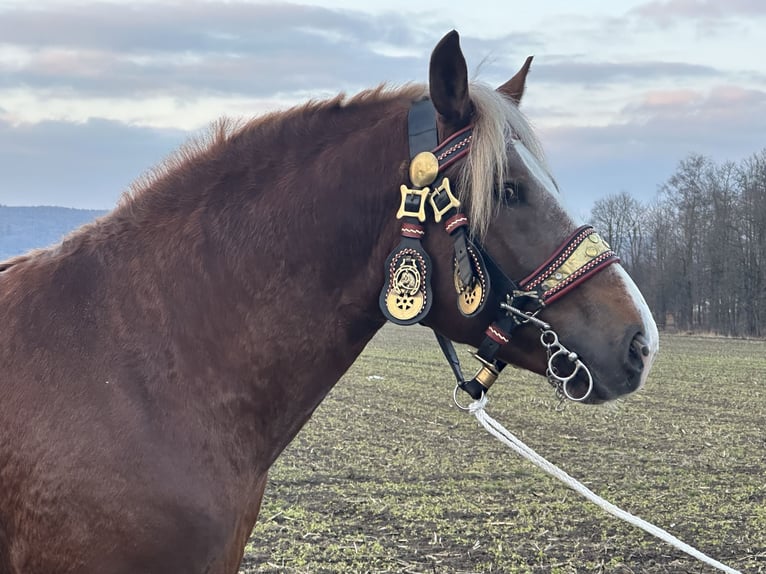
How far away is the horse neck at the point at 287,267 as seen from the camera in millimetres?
2705

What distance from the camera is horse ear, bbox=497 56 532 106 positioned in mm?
3102

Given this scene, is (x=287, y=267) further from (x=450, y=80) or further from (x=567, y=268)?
(x=567, y=268)

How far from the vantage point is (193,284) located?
2.73m

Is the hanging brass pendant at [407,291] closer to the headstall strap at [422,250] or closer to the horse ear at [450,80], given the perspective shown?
the headstall strap at [422,250]

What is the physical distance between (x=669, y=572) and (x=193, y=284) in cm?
628

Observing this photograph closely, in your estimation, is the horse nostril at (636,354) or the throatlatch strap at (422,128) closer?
the horse nostril at (636,354)

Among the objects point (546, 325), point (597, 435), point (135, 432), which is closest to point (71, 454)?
point (135, 432)

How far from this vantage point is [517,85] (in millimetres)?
3139

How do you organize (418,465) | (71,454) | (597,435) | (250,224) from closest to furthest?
1. (71,454)
2. (250,224)
3. (418,465)
4. (597,435)

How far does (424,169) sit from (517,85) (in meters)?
0.75

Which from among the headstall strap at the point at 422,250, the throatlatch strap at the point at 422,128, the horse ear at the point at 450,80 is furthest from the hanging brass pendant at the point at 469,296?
the horse ear at the point at 450,80

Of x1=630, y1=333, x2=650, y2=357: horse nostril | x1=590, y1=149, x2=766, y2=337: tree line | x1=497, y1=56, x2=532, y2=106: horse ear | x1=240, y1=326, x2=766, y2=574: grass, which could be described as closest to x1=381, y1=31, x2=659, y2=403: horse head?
x1=630, y1=333, x2=650, y2=357: horse nostril

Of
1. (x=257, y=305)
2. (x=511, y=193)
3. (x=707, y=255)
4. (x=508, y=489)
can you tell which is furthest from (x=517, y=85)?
(x=707, y=255)

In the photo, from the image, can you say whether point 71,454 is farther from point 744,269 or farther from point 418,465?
point 744,269
